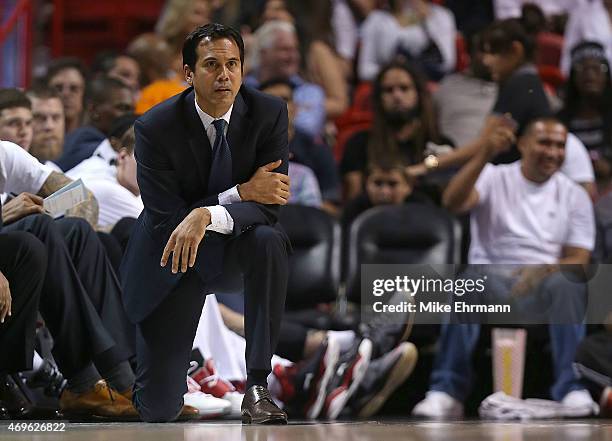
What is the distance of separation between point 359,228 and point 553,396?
1352 millimetres

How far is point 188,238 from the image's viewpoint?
11.9ft

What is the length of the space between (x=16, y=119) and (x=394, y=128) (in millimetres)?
2724

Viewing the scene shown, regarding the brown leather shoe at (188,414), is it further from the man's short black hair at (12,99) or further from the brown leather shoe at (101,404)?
the man's short black hair at (12,99)

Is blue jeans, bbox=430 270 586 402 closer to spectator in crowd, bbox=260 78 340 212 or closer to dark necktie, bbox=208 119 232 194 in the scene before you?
spectator in crowd, bbox=260 78 340 212

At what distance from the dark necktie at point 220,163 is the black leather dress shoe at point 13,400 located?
1.16 m

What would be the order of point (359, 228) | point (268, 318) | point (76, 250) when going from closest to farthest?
point (268, 318), point (76, 250), point (359, 228)

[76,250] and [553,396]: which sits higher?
[76,250]

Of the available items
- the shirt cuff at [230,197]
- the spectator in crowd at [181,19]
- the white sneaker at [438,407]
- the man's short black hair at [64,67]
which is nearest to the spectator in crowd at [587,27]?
the spectator in crowd at [181,19]

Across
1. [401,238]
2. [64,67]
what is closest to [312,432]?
[401,238]

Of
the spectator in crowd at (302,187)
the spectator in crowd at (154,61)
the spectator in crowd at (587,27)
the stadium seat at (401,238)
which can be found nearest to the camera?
the stadium seat at (401,238)

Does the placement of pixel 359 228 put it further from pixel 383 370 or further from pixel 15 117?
pixel 15 117

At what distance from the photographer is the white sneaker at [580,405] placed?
5.09 m

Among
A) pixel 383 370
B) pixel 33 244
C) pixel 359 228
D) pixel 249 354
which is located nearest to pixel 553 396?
pixel 383 370

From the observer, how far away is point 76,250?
14.6 feet
